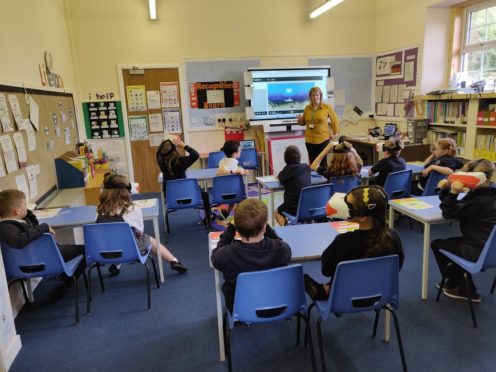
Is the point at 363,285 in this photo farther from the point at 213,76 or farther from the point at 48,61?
the point at 213,76

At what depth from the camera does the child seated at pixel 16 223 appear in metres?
2.37

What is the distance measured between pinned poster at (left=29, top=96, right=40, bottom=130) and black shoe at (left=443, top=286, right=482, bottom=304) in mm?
3788

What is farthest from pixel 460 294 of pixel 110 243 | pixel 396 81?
pixel 396 81

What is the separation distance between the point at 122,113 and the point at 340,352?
5139mm

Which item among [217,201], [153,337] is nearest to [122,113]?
[217,201]

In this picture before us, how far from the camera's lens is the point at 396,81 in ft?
20.5

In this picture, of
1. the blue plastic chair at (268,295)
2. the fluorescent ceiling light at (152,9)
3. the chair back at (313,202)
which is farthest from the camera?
the fluorescent ceiling light at (152,9)

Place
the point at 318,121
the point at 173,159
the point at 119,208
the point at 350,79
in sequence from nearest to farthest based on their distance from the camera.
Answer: the point at 119,208 → the point at 173,159 → the point at 318,121 → the point at 350,79

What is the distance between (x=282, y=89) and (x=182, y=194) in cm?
317

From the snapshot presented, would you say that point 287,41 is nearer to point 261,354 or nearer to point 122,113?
point 122,113

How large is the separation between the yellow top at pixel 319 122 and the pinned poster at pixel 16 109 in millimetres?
3289

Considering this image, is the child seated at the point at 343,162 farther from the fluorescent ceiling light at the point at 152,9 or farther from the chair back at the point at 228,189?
the fluorescent ceiling light at the point at 152,9

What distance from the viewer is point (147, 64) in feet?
19.8

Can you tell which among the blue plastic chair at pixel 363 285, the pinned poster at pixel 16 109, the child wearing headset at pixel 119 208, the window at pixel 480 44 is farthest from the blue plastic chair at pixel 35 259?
the window at pixel 480 44
